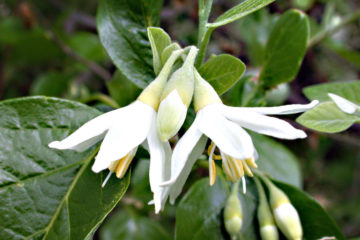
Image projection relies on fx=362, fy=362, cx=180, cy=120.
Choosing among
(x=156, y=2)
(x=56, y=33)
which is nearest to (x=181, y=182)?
(x=156, y=2)

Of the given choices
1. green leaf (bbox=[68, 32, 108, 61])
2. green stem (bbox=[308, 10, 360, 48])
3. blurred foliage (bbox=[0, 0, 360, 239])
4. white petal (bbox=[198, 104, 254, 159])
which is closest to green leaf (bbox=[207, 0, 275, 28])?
white petal (bbox=[198, 104, 254, 159])

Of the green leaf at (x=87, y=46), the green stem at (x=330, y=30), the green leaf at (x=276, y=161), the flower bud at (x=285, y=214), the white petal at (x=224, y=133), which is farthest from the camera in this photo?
the green leaf at (x=87, y=46)

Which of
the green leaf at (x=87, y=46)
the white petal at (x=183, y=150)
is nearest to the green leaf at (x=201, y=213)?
the white petal at (x=183, y=150)

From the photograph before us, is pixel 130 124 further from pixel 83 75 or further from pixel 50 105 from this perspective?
pixel 83 75

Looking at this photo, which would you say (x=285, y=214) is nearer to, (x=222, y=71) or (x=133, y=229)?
Answer: (x=222, y=71)

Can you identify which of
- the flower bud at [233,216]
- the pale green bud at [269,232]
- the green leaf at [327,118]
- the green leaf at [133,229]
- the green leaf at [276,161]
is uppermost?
the green leaf at [327,118]

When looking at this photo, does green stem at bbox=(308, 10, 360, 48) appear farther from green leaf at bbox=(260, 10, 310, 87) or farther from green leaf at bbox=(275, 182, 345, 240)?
green leaf at bbox=(275, 182, 345, 240)

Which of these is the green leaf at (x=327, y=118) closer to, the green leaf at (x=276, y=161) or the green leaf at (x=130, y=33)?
the green leaf at (x=130, y=33)

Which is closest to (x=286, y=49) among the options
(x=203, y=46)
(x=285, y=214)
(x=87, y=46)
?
(x=203, y=46)
